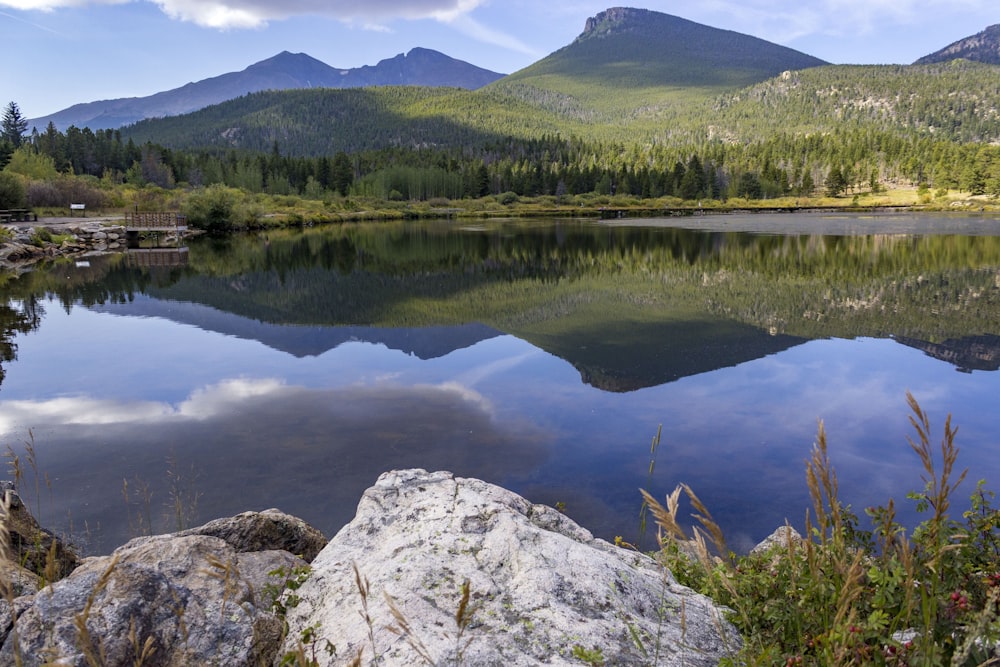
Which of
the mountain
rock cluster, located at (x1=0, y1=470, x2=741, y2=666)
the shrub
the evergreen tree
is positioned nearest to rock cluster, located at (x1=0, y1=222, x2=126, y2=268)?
the shrub

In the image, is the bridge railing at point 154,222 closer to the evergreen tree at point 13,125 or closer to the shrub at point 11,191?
the shrub at point 11,191

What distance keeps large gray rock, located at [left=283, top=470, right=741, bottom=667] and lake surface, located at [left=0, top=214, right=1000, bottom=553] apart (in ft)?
4.91

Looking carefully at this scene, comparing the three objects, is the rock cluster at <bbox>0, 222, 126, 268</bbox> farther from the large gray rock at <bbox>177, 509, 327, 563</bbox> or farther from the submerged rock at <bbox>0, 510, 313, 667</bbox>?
the submerged rock at <bbox>0, 510, 313, 667</bbox>

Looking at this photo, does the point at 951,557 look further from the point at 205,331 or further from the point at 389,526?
the point at 205,331

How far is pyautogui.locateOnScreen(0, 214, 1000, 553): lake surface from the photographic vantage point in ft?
25.8

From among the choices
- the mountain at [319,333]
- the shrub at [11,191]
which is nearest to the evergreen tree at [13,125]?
the shrub at [11,191]

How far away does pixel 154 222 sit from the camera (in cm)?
5106

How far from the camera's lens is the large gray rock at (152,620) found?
285cm

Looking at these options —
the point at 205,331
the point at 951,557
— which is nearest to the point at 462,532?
the point at 951,557

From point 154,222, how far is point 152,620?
55.3m

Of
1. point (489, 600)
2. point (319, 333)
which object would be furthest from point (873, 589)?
point (319, 333)

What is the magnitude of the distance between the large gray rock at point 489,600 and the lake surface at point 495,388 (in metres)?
1.50

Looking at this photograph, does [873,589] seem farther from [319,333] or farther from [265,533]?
[319,333]

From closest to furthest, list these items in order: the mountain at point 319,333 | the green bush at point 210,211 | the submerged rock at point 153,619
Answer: the submerged rock at point 153,619, the mountain at point 319,333, the green bush at point 210,211
